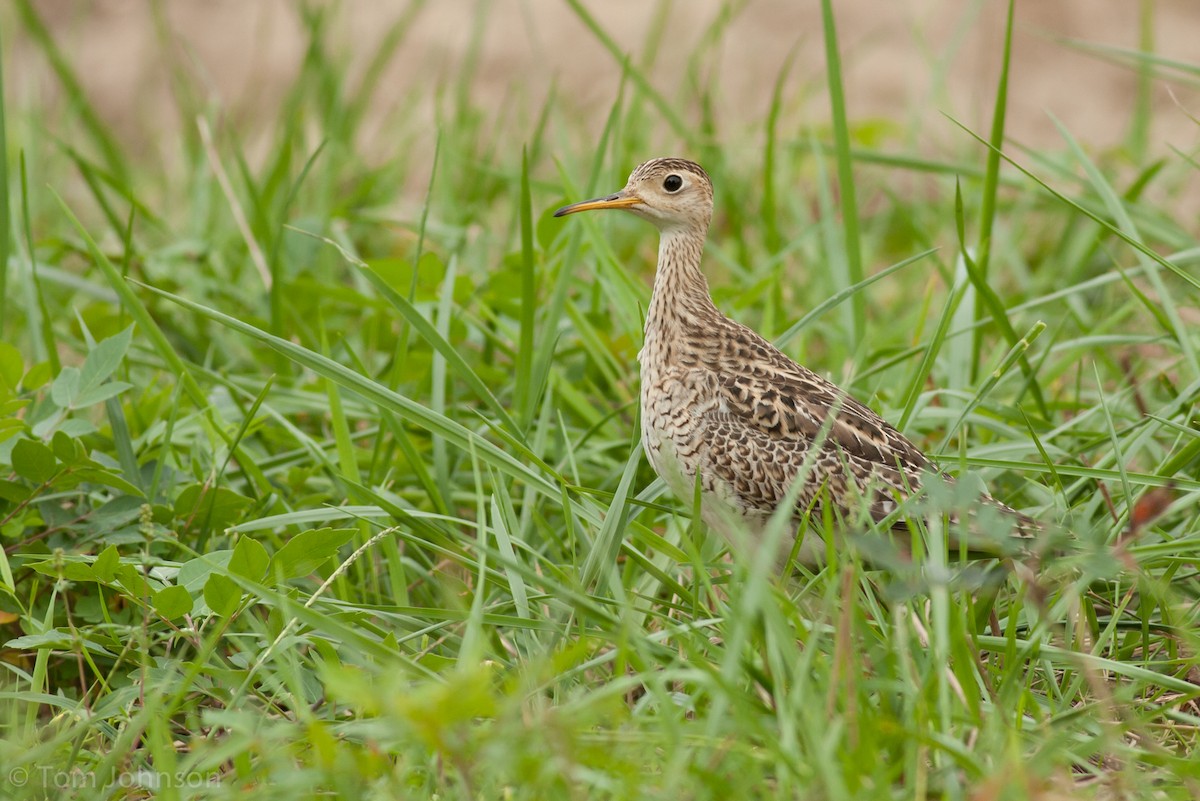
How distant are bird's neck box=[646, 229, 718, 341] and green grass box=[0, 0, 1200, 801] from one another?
331 mm

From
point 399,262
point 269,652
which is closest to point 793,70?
point 399,262

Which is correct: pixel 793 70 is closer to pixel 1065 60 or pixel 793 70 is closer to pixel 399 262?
pixel 1065 60

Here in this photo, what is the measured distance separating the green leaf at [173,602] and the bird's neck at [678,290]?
197cm

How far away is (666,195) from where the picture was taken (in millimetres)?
5242

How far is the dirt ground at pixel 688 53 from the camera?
32.3 feet

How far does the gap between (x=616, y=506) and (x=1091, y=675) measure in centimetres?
157

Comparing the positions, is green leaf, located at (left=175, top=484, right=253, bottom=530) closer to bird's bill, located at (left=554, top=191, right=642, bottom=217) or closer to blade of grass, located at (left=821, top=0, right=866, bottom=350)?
bird's bill, located at (left=554, top=191, right=642, bottom=217)

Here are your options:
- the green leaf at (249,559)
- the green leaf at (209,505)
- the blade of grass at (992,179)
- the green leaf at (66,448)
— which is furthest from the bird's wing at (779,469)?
the green leaf at (66,448)

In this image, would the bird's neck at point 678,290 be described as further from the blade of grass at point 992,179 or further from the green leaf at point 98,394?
the green leaf at point 98,394

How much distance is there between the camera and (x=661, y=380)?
4.75 metres

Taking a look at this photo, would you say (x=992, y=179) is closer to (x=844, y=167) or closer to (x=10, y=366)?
(x=844, y=167)

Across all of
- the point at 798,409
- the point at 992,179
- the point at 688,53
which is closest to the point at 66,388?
the point at 798,409

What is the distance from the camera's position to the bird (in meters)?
4.40
